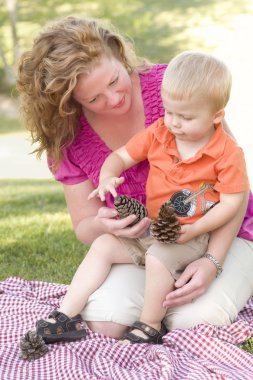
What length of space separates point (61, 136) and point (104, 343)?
38.7 inches

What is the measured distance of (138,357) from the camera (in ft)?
9.37

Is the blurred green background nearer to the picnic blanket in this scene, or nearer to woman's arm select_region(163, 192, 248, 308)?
woman's arm select_region(163, 192, 248, 308)

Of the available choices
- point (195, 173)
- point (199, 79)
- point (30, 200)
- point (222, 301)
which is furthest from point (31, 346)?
point (30, 200)

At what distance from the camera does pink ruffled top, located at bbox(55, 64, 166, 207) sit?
11.4ft

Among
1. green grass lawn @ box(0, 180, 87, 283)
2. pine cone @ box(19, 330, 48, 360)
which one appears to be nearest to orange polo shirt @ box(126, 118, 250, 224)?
pine cone @ box(19, 330, 48, 360)

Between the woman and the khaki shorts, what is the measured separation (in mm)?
43

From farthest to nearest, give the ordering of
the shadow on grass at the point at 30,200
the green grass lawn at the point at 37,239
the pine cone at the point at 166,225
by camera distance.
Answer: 1. the shadow on grass at the point at 30,200
2. the green grass lawn at the point at 37,239
3. the pine cone at the point at 166,225

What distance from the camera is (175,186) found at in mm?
3096

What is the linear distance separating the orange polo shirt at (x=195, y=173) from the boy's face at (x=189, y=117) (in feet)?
0.32

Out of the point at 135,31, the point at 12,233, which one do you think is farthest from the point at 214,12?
the point at 12,233

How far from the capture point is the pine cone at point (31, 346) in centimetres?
287

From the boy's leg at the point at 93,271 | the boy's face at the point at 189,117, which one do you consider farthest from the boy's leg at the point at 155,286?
the boy's face at the point at 189,117

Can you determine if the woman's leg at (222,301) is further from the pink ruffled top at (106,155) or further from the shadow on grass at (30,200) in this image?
the shadow on grass at (30,200)

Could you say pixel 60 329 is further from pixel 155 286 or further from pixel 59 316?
pixel 155 286
